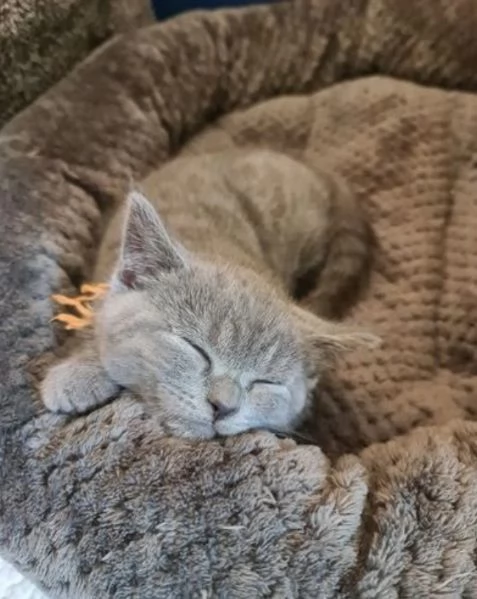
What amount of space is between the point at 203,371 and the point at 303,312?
19cm

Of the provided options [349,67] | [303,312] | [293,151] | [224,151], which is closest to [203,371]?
[303,312]

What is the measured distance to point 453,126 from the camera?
1645 millimetres

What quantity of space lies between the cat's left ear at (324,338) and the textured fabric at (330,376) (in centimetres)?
12

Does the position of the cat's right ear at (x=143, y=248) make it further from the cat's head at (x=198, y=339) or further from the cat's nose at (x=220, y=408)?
the cat's nose at (x=220, y=408)

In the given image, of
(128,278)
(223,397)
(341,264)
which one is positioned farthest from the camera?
(341,264)

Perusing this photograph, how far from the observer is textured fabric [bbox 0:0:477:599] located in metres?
1.06

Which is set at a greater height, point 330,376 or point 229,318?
point 229,318

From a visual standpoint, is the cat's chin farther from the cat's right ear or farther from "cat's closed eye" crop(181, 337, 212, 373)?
the cat's right ear

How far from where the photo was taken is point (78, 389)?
3.75ft

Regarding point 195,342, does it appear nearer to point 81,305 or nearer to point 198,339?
point 198,339

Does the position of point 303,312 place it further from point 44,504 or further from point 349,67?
point 349,67

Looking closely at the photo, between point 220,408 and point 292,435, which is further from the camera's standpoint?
point 292,435

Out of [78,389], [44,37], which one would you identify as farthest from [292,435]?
[44,37]

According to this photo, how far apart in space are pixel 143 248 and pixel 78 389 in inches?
7.4
